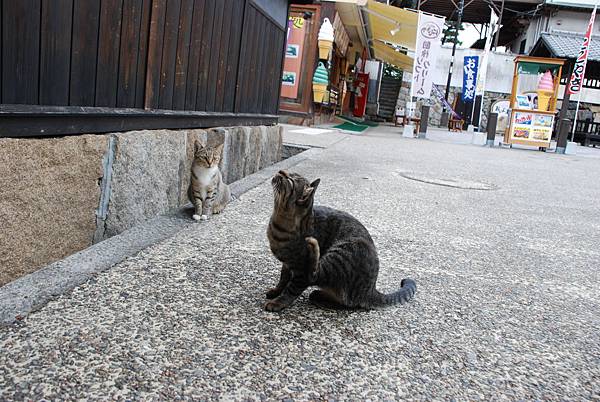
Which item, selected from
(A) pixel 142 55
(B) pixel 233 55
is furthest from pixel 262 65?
(A) pixel 142 55

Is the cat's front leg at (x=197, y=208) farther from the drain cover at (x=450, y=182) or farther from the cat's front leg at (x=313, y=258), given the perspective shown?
the drain cover at (x=450, y=182)

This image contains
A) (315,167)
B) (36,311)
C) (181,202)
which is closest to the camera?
(36,311)

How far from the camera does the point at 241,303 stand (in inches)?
80.8

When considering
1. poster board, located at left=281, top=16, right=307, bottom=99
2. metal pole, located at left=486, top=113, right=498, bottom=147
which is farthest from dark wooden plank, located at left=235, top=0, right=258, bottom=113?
metal pole, located at left=486, top=113, right=498, bottom=147

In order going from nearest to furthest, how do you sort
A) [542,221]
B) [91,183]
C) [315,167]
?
[91,183] < [542,221] < [315,167]

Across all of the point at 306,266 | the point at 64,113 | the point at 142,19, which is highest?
the point at 142,19

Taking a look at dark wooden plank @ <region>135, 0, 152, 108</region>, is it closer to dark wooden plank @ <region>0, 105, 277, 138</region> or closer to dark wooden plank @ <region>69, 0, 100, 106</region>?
dark wooden plank @ <region>0, 105, 277, 138</region>

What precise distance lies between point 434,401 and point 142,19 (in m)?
2.87

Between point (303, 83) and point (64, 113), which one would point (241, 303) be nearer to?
point (64, 113)

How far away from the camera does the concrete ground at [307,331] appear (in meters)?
1.48

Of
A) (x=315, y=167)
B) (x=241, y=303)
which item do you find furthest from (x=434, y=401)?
(x=315, y=167)

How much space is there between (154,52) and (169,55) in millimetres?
258

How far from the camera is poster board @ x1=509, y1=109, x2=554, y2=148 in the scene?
13906 millimetres

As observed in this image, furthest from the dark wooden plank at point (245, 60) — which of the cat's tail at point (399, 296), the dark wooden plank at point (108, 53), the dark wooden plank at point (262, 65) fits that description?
the cat's tail at point (399, 296)
